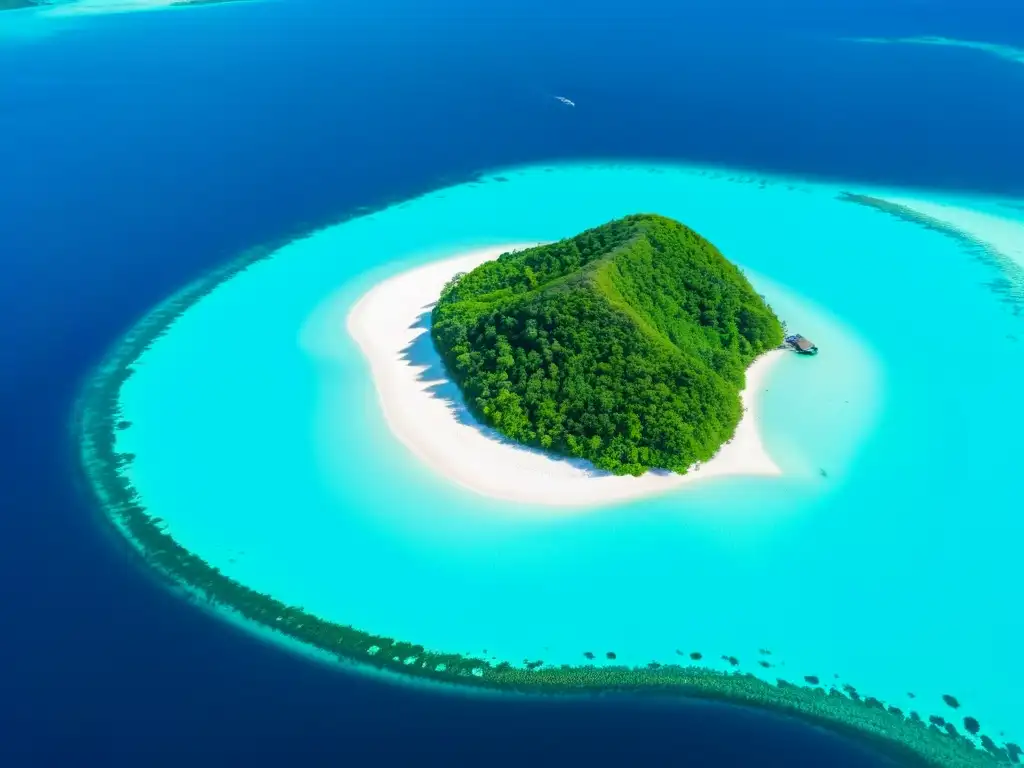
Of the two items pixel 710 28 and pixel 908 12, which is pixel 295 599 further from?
pixel 908 12

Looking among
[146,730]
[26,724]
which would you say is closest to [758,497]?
[146,730]

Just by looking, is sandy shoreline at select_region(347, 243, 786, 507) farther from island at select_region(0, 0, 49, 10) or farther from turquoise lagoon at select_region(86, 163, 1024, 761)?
island at select_region(0, 0, 49, 10)

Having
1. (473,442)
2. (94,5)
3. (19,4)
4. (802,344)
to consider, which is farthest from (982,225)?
(19,4)

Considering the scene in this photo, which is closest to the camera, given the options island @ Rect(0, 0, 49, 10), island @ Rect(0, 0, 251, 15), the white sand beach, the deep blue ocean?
the deep blue ocean

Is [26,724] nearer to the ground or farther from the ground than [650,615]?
nearer to the ground

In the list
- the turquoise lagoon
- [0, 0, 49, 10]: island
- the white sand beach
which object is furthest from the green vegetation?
[0, 0, 49, 10]: island

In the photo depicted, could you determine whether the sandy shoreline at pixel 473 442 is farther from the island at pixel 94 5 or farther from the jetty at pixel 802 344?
the island at pixel 94 5

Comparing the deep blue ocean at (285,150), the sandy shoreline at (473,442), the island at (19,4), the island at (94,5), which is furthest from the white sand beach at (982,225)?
the island at (19,4)
